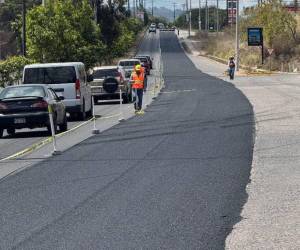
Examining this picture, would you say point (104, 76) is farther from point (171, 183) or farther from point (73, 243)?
point (73, 243)

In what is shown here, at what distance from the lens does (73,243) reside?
8766mm

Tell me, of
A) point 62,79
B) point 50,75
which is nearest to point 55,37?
point 62,79

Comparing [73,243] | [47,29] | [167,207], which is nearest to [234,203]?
[167,207]

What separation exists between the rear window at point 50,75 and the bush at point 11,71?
13194 mm

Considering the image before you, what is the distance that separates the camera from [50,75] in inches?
1160

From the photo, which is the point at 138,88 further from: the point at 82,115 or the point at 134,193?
the point at 134,193

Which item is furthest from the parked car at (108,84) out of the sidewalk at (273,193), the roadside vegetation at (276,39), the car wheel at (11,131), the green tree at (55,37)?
the roadside vegetation at (276,39)

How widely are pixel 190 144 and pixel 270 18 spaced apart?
239 ft

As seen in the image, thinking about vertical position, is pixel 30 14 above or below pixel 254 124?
above

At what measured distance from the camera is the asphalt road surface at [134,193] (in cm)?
911

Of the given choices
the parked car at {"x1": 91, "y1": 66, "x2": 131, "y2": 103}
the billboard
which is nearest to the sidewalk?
the parked car at {"x1": 91, "y1": 66, "x2": 131, "y2": 103}

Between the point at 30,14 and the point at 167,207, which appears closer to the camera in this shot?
the point at 167,207

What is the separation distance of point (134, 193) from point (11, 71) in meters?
32.8

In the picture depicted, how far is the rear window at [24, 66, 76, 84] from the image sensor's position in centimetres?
2944
